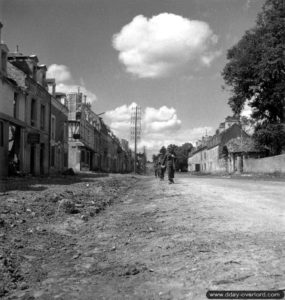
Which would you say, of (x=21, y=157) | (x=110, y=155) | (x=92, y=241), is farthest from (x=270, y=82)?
(x=110, y=155)

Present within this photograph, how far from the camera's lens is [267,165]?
124 ft

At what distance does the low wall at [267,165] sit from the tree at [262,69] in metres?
2.16

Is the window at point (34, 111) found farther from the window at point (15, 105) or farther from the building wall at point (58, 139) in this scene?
the building wall at point (58, 139)

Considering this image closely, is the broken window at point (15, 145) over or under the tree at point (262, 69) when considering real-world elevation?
under

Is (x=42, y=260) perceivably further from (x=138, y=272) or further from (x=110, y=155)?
(x=110, y=155)

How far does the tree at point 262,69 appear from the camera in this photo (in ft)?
115

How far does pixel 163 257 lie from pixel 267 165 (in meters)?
35.1

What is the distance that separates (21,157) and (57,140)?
950 centimetres

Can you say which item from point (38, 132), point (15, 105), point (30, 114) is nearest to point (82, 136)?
point (38, 132)

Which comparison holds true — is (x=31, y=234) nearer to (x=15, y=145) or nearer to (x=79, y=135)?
(x=15, y=145)

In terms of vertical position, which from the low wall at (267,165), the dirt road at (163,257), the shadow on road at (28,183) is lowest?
the dirt road at (163,257)

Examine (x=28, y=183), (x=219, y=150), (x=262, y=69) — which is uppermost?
(x=262, y=69)

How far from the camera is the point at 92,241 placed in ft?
20.2

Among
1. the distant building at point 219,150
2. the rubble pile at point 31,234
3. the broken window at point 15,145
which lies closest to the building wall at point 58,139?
the broken window at point 15,145
